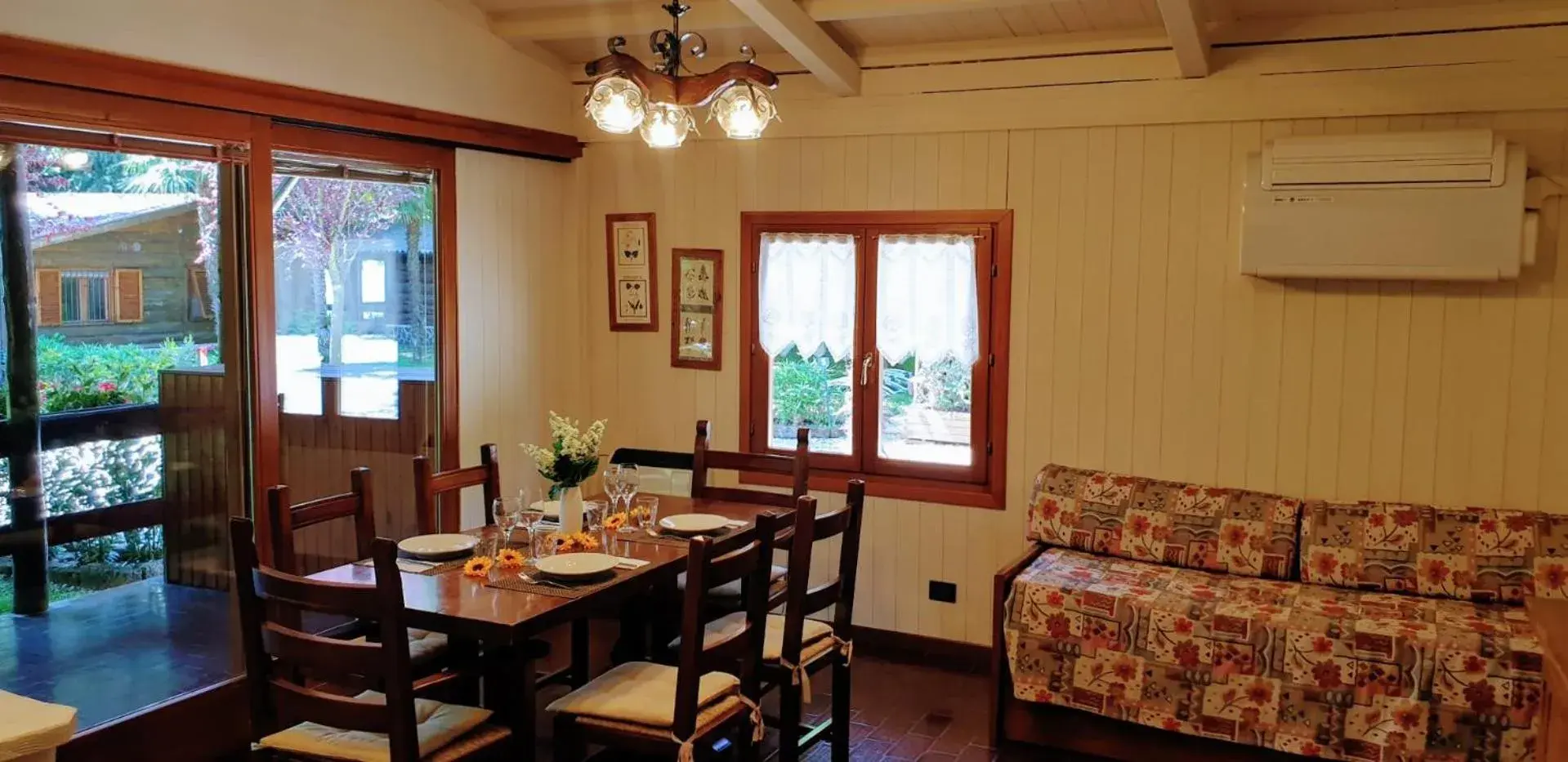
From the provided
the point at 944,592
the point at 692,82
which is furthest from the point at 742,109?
the point at 944,592

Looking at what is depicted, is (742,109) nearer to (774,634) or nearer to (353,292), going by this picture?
(774,634)

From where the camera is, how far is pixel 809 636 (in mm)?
3537

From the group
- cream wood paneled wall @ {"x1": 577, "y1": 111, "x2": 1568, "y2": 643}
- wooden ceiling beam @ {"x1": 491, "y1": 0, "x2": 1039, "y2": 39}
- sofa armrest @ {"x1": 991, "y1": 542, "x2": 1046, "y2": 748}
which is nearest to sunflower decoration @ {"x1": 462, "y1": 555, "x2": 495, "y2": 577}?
sofa armrest @ {"x1": 991, "y1": 542, "x2": 1046, "y2": 748}

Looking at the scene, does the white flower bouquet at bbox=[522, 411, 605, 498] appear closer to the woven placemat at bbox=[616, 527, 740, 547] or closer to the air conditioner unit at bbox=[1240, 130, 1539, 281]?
the woven placemat at bbox=[616, 527, 740, 547]

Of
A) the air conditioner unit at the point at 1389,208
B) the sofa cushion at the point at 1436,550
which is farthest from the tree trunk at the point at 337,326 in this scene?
the sofa cushion at the point at 1436,550

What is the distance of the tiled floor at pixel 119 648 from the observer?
3357mm

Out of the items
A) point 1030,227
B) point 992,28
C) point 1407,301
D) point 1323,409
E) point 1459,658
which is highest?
point 992,28

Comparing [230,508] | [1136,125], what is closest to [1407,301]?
[1136,125]

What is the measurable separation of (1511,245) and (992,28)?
1867mm

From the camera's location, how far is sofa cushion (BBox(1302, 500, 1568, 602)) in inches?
142

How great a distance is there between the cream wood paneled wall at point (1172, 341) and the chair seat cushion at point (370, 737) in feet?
7.72

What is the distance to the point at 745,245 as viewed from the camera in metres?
5.04

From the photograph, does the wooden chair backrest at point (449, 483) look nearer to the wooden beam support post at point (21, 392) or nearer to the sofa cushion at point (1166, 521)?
the wooden beam support post at point (21, 392)

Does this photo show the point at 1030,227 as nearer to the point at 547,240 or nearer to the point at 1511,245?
the point at 1511,245
